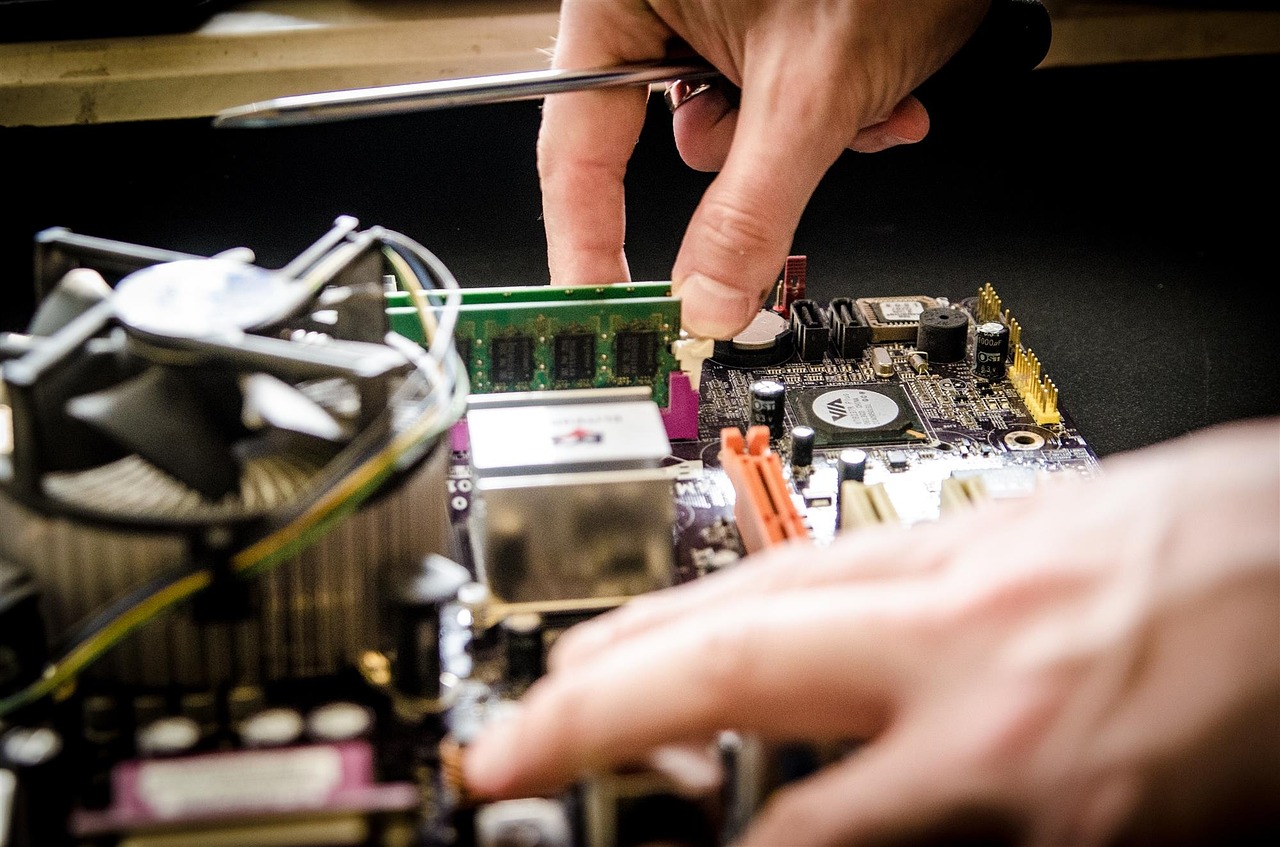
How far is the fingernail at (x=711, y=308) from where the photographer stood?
95.8 inches

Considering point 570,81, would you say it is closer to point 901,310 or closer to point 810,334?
point 810,334

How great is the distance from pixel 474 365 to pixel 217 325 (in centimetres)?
77

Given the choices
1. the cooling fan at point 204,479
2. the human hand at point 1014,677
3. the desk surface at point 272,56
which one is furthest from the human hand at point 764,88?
the desk surface at point 272,56

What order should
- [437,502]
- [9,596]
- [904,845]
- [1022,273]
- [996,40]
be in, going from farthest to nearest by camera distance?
[1022,273], [996,40], [437,502], [9,596], [904,845]

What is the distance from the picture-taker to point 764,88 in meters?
2.45

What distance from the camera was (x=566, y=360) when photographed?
2.40 m

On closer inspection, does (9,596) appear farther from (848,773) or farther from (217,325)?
(848,773)

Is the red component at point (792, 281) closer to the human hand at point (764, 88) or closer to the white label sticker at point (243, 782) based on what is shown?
the human hand at point (764, 88)

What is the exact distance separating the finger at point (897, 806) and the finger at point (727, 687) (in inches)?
2.6

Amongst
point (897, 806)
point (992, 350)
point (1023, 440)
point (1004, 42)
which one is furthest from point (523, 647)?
point (1004, 42)

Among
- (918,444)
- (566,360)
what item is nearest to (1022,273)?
(918,444)

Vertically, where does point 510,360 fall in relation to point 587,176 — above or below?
below

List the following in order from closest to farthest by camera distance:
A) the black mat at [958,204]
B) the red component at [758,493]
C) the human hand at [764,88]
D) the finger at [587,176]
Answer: the red component at [758,493], the human hand at [764,88], the finger at [587,176], the black mat at [958,204]

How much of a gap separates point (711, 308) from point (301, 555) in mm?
1034
